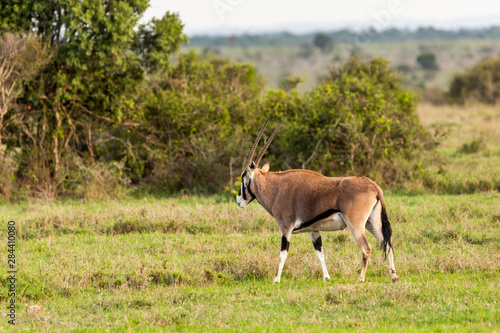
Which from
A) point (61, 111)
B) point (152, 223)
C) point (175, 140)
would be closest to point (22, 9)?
point (61, 111)

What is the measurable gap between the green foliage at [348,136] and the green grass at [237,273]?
2.91 metres

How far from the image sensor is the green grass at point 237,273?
22.4 ft

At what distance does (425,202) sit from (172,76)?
33.6ft

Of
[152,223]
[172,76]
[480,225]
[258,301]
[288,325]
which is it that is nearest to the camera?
[288,325]

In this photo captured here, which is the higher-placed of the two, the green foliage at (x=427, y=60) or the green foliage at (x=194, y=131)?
the green foliage at (x=427, y=60)

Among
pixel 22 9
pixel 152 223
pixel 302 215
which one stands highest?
pixel 22 9

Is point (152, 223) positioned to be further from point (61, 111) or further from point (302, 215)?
point (61, 111)

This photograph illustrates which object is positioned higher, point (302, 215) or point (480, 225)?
point (302, 215)

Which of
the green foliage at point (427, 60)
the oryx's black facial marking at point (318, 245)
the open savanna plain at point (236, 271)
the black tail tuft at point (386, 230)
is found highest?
the green foliage at point (427, 60)

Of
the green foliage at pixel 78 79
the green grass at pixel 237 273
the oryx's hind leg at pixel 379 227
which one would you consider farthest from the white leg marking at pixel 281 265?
the green foliage at pixel 78 79

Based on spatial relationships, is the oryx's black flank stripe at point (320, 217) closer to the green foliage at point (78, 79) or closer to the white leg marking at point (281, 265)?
the white leg marking at point (281, 265)

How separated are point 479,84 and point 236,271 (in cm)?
3156

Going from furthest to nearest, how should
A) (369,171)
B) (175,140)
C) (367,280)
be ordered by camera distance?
(175,140)
(369,171)
(367,280)

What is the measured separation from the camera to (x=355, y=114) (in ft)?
53.0
